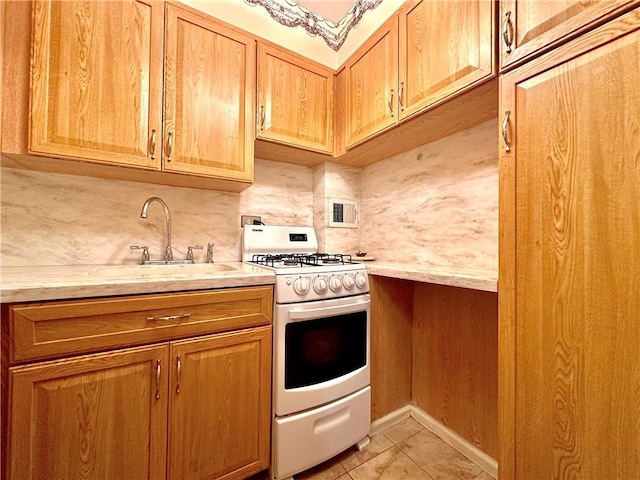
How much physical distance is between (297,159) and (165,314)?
Result: 1352 mm

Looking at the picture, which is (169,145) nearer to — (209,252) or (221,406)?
(209,252)

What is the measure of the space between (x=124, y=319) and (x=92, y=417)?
32cm

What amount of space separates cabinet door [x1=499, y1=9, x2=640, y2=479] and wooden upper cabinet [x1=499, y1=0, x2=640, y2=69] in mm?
36

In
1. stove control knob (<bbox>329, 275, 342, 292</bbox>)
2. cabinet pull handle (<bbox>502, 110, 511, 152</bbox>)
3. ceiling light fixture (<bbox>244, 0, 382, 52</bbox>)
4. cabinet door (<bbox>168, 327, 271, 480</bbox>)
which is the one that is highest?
ceiling light fixture (<bbox>244, 0, 382, 52</bbox>)

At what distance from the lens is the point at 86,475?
890mm

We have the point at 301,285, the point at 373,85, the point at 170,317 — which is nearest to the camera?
the point at 170,317

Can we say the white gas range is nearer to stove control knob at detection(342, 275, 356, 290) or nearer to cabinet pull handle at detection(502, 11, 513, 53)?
stove control knob at detection(342, 275, 356, 290)

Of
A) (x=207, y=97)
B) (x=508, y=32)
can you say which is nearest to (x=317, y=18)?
(x=207, y=97)

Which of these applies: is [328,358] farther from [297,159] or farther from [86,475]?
[297,159]

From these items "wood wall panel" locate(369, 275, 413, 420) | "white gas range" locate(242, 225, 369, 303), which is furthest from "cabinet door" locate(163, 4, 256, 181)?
"wood wall panel" locate(369, 275, 413, 420)

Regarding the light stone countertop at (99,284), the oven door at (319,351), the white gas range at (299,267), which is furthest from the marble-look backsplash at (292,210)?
the oven door at (319,351)

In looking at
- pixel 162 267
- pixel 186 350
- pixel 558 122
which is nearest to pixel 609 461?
pixel 558 122

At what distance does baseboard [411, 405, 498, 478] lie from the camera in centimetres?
132

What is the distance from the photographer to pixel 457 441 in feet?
4.83
